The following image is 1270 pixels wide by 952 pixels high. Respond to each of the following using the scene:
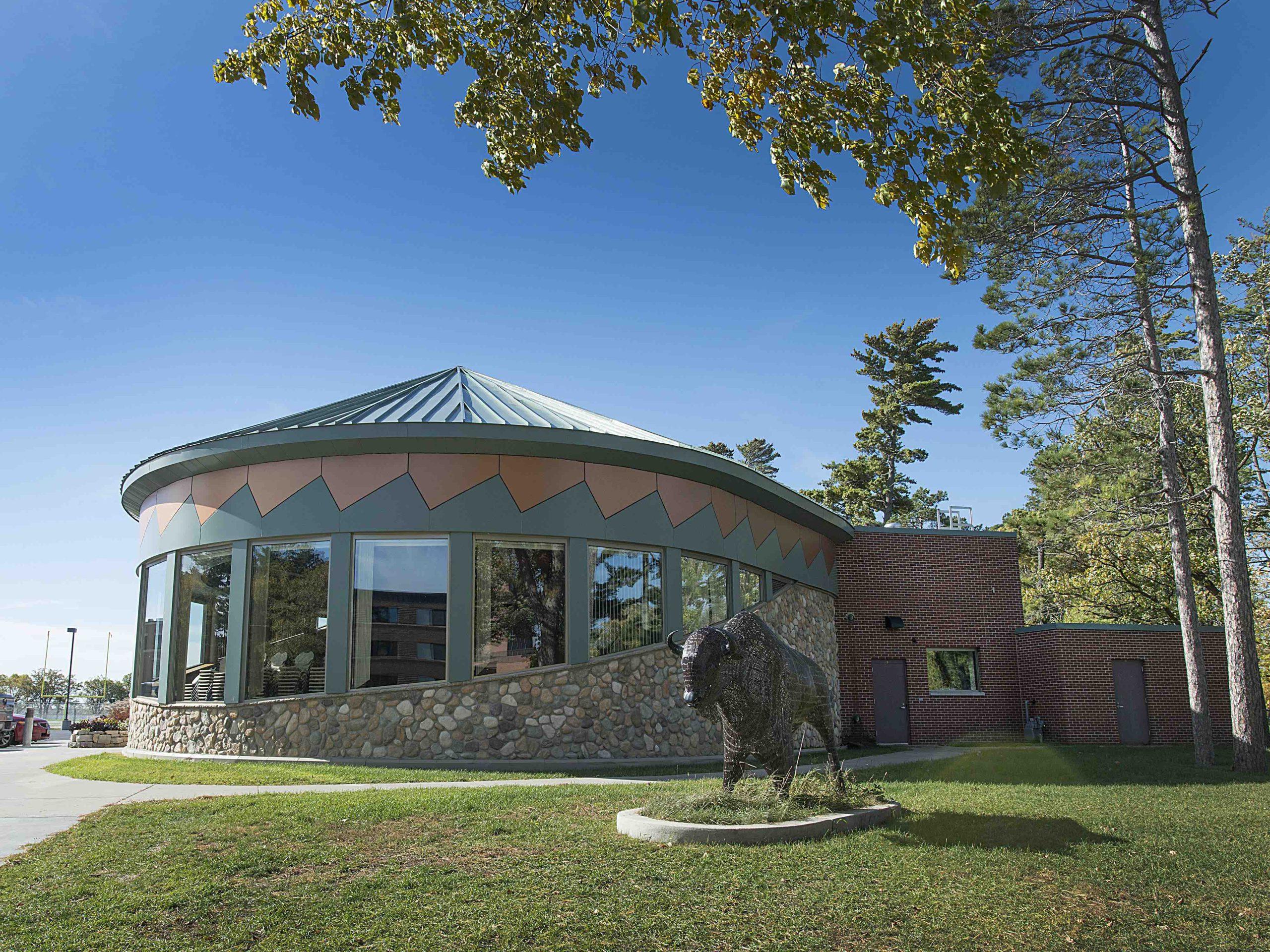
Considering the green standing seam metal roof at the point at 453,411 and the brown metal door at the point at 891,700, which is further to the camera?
the brown metal door at the point at 891,700

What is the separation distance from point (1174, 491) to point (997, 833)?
1299 centimetres

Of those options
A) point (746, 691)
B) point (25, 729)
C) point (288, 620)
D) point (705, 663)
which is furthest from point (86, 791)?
point (25, 729)

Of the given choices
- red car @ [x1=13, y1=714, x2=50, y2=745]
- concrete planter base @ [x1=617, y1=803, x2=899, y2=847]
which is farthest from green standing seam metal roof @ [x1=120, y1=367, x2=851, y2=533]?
red car @ [x1=13, y1=714, x2=50, y2=745]

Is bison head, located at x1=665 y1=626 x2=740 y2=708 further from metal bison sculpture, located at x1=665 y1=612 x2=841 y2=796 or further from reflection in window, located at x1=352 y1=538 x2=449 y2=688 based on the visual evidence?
reflection in window, located at x1=352 y1=538 x2=449 y2=688

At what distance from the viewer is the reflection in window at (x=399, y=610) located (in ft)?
43.8

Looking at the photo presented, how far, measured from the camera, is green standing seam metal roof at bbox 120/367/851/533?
46.2ft

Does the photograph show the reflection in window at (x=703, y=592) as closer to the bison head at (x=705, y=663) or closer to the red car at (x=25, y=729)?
the bison head at (x=705, y=663)

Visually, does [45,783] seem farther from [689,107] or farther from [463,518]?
[689,107]

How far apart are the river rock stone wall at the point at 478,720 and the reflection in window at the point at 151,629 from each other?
1278 millimetres

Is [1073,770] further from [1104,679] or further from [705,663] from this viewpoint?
[705,663]

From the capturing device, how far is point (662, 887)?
564cm

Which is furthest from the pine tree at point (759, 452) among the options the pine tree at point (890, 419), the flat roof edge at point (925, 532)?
the flat roof edge at point (925, 532)

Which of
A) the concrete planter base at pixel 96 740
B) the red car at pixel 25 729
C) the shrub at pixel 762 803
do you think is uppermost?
the shrub at pixel 762 803

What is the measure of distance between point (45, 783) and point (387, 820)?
6453mm
